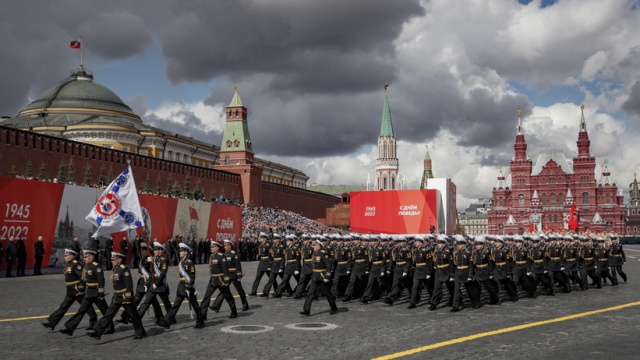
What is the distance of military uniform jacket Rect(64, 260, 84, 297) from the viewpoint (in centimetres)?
1096

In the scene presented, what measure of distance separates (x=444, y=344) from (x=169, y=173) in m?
50.5

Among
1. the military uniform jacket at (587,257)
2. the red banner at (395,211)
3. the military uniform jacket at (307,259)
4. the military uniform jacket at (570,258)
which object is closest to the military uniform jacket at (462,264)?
the military uniform jacket at (307,259)

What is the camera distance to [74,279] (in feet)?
36.2

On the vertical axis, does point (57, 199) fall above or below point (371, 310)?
above

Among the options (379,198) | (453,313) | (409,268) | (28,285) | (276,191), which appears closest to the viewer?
(453,313)

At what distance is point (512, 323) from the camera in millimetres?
12281

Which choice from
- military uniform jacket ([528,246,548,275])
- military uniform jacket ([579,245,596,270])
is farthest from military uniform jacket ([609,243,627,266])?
military uniform jacket ([528,246,548,275])

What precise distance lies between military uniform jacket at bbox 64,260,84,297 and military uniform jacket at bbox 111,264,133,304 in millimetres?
840

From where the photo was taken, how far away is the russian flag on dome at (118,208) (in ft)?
49.9

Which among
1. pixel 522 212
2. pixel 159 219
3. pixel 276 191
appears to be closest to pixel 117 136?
pixel 276 191

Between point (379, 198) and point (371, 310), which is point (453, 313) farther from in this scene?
point (379, 198)

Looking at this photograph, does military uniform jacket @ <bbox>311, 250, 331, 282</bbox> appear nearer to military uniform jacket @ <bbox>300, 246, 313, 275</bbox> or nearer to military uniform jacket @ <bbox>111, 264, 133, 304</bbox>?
military uniform jacket @ <bbox>300, 246, 313, 275</bbox>

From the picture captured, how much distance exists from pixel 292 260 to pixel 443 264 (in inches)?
162

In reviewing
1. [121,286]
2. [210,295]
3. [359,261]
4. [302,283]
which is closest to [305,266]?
[302,283]
